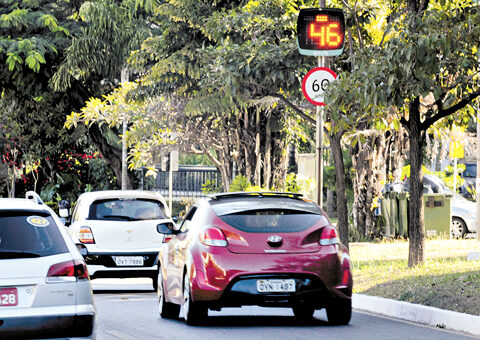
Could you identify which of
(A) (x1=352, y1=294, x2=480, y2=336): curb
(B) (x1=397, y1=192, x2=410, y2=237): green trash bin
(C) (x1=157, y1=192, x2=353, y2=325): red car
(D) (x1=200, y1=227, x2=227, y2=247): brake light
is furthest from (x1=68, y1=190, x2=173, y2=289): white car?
(B) (x1=397, y1=192, x2=410, y2=237): green trash bin

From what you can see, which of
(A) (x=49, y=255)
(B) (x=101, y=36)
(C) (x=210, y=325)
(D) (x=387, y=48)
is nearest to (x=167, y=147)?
(B) (x=101, y=36)

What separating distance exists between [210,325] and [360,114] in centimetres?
584

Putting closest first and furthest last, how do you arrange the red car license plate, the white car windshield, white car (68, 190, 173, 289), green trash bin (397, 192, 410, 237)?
the red car license plate < white car (68, 190, 173, 289) < the white car windshield < green trash bin (397, 192, 410, 237)

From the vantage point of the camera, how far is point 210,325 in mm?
12367

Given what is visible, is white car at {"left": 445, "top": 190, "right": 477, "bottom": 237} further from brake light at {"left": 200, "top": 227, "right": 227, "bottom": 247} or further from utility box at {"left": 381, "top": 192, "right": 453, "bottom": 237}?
brake light at {"left": 200, "top": 227, "right": 227, "bottom": 247}

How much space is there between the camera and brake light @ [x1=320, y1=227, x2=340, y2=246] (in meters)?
12.0

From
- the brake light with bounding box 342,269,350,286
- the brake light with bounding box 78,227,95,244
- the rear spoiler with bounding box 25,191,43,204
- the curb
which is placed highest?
the rear spoiler with bounding box 25,191,43,204

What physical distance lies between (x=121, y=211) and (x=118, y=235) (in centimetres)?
65

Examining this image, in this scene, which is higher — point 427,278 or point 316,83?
point 316,83

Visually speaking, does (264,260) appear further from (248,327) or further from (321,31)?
(321,31)

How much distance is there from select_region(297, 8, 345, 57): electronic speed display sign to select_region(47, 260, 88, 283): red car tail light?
922 centimetres

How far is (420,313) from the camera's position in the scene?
1278 cm

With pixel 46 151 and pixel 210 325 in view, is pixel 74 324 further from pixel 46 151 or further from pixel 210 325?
pixel 46 151

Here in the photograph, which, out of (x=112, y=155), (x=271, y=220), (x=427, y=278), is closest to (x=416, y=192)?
(x=427, y=278)
